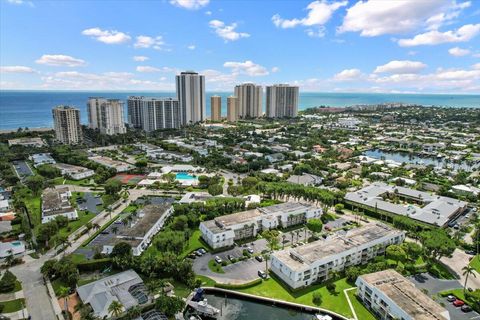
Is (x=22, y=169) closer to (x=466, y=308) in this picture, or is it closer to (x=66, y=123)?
(x=66, y=123)

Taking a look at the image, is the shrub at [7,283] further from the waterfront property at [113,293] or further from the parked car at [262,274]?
the parked car at [262,274]

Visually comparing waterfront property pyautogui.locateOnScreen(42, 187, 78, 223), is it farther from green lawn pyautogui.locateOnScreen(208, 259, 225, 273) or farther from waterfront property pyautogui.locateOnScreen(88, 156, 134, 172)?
green lawn pyautogui.locateOnScreen(208, 259, 225, 273)

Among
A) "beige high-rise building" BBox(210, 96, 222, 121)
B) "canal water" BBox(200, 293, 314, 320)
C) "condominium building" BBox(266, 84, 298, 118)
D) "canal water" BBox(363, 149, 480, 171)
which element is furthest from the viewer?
"condominium building" BBox(266, 84, 298, 118)

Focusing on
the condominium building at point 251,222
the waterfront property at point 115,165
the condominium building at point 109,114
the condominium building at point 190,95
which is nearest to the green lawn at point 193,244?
the condominium building at point 251,222

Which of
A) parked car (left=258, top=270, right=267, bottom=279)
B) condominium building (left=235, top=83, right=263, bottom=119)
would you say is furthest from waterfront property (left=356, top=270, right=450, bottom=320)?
condominium building (left=235, top=83, right=263, bottom=119)

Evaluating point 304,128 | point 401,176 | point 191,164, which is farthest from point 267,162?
point 304,128

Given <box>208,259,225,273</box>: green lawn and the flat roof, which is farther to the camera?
<box>208,259,225,273</box>: green lawn

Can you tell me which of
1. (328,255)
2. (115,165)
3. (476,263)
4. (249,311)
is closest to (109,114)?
(115,165)

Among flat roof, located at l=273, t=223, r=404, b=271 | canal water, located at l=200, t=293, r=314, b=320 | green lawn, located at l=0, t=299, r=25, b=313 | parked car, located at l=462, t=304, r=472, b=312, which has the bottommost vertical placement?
canal water, located at l=200, t=293, r=314, b=320
